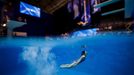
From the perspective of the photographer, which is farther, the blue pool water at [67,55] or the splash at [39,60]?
the splash at [39,60]

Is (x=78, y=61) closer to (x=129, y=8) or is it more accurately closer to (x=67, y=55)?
(x=67, y=55)

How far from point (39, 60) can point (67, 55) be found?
9.1 inches

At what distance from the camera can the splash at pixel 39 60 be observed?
1598mm

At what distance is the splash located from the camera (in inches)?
62.9

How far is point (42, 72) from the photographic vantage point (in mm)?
1621

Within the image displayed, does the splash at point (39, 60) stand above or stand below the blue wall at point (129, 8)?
below

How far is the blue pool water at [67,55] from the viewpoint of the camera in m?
1.37

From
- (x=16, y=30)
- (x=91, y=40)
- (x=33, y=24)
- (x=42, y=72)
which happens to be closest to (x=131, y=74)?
(x=91, y=40)

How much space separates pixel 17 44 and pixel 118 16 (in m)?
0.76

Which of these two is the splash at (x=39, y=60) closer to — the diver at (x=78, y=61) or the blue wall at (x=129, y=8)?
the diver at (x=78, y=61)

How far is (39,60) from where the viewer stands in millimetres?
1619

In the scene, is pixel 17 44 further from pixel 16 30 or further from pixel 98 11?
pixel 98 11

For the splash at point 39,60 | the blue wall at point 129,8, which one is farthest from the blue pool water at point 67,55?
the blue wall at point 129,8

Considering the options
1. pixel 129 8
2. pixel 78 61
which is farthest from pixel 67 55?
pixel 129 8
